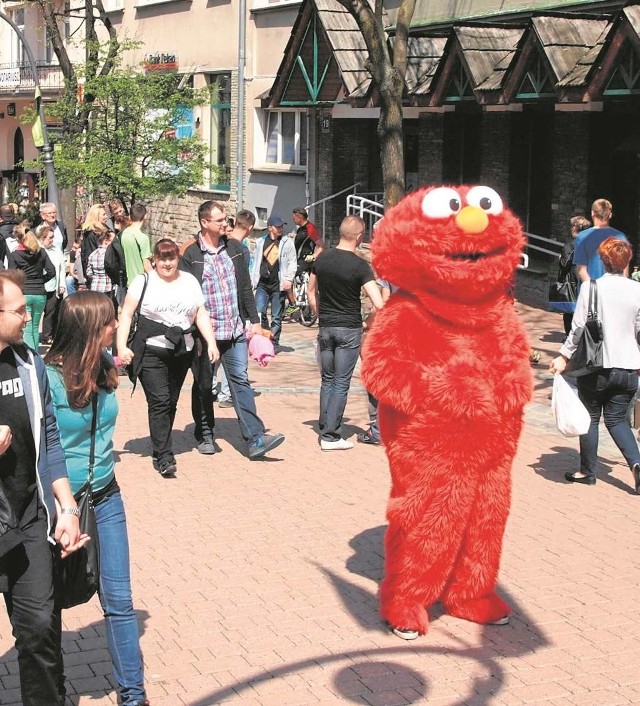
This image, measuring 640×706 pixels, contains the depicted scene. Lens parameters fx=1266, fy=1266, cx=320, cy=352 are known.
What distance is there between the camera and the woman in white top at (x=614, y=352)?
8797 millimetres

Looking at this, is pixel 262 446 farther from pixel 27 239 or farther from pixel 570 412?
pixel 27 239

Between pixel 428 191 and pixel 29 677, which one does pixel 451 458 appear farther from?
pixel 29 677

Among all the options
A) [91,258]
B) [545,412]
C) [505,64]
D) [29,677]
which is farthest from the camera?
[505,64]

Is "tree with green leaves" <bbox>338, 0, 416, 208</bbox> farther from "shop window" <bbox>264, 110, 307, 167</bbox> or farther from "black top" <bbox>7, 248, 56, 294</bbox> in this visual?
"shop window" <bbox>264, 110, 307, 167</bbox>

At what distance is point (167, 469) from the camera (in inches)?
368

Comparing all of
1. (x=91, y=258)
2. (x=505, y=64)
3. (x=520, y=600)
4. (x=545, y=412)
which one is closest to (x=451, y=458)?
(x=520, y=600)

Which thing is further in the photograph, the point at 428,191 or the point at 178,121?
the point at 178,121

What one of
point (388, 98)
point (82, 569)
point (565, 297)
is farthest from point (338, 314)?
point (82, 569)

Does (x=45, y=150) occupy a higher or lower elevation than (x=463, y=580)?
higher

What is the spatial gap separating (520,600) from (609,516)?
76.8 inches

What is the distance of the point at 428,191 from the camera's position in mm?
6152

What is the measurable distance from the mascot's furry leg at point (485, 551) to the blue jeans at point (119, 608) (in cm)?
182

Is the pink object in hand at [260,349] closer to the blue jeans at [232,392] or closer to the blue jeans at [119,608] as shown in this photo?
the blue jeans at [232,392]

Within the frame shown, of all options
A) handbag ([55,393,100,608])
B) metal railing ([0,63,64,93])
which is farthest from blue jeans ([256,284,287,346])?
metal railing ([0,63,64,93])
